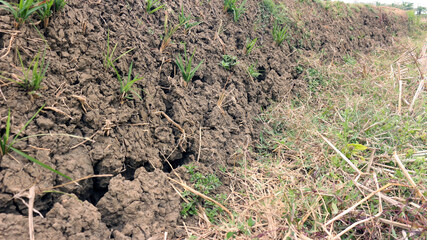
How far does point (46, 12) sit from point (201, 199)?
1.60 m

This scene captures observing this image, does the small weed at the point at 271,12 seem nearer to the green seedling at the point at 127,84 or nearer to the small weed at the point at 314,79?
the small weed at the point at 314,79

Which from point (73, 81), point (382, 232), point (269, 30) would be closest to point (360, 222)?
point (382, 232)

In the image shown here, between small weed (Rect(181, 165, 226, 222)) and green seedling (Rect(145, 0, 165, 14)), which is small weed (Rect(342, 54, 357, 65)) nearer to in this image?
green seedling (Rect(145, 0, 165, 14))

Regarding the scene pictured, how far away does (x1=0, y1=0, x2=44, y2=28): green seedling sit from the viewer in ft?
5.32

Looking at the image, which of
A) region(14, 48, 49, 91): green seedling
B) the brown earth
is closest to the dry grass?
the brown earth

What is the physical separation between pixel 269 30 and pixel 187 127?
2221mm

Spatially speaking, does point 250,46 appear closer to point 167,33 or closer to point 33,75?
point 167,33

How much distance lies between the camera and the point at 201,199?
215 cm

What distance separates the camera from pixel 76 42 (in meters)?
1.96

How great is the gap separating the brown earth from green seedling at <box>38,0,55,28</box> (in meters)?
0.05

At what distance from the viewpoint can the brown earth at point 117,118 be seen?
1.58 metres

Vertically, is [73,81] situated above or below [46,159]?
above

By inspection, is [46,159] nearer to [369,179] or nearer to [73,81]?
[73,81]

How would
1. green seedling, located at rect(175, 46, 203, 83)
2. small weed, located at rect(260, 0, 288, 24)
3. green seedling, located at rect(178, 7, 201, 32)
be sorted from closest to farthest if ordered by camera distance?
green seedling, located at rect(175, 46, 203, 83), green seedling, located at rect(178, 7, 201, 32), small weed, located at rect(260, 0, 288, 24)
